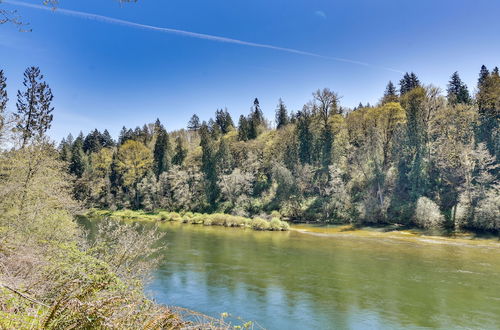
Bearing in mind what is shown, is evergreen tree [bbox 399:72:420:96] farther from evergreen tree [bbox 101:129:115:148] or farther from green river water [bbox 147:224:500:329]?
evergreen tree [bbox 101:129:115:148]

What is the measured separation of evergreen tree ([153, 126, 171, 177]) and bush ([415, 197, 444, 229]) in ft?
167

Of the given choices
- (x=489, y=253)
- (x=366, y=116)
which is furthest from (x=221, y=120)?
(x=489, y=253)

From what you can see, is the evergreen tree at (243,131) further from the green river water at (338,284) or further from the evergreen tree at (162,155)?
the green river water at (338,284)

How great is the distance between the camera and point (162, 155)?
243 feet

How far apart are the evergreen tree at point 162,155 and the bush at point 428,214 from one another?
2006 inches

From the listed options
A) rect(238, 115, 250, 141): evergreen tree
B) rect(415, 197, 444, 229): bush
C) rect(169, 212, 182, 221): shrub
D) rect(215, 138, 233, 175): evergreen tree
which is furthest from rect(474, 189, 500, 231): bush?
rect(238, 115, 250, 141): evergreen tree

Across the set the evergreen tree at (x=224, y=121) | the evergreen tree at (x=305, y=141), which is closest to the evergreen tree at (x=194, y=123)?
the evergreen tree at (x=224, y=121)

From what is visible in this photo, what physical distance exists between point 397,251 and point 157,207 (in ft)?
164

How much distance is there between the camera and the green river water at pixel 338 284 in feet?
47.2

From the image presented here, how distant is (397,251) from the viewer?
27.8 meters

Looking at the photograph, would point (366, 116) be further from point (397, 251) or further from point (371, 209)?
point (397, 251)

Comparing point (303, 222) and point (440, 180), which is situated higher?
point (440, 180)

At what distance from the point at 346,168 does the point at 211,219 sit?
23932mm

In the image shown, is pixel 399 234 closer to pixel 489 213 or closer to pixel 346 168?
pixel 489 213
